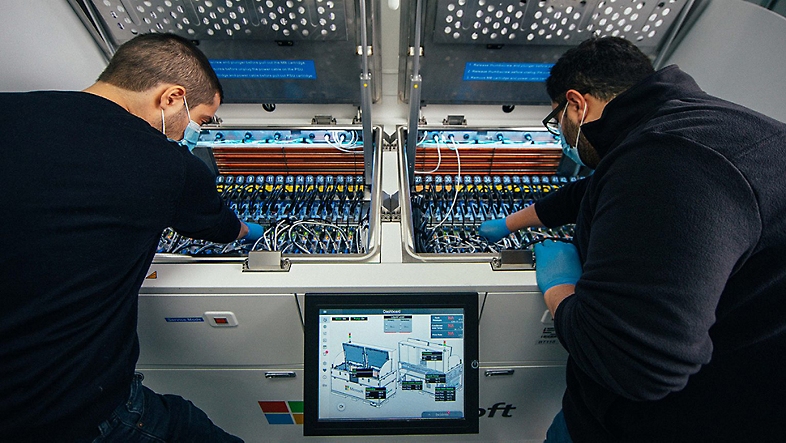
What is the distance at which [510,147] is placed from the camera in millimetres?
1879

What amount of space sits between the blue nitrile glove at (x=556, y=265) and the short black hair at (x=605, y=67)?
48cm

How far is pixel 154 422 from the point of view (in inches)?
44.1

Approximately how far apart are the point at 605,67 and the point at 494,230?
75 centimetres

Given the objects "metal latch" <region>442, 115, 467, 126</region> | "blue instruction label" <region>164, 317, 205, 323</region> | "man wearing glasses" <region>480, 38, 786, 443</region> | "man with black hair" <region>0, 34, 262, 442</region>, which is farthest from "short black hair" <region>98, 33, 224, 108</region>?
"man wearing glasses" <region>480, 38, 786, 443</region>

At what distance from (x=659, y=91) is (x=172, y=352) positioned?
68.3 inches

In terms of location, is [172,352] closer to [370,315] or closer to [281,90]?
[370,315]

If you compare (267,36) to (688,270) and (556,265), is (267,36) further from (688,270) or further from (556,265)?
(688,270)

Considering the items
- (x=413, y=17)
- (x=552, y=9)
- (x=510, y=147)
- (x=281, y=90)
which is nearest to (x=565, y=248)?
(x=510, y=147)

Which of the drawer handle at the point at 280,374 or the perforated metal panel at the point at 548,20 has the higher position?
the perforated metal panel at the point at 548,20

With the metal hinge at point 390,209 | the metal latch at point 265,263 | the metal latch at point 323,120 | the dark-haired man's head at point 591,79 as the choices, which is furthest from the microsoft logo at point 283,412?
the dark-haired man's head at point 591,79

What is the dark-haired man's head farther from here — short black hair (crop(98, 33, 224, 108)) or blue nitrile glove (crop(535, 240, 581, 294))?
short black hair (crop(98, 33, 224, 108))

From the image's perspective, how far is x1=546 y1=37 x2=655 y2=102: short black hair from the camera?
3.31 ft

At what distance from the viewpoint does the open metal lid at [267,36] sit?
1.56m

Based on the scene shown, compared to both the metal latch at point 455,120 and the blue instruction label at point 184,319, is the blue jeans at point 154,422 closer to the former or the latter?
the blue instruction label at point 184,319
